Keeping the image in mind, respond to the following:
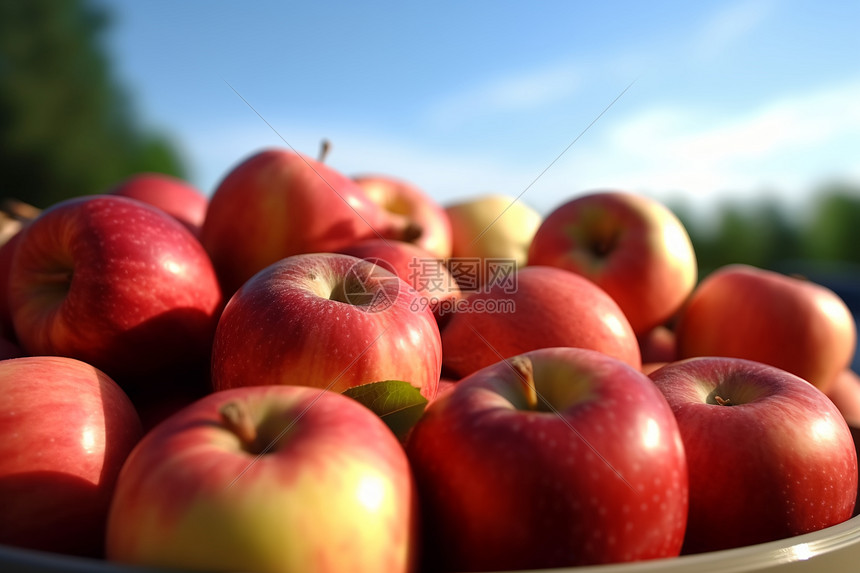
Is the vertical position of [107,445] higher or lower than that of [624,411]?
lower

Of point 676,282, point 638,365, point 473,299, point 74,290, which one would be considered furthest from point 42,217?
point 676,282

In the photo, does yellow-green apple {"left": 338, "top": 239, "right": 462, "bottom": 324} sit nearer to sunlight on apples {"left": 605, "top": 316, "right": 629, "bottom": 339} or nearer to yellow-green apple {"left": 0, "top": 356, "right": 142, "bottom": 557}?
sunlight on apples {"left": 605, "top": 316, "right": 629, "bottom": 339}

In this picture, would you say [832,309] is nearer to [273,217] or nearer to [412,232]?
[412,232]

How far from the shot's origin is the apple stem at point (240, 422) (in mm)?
421

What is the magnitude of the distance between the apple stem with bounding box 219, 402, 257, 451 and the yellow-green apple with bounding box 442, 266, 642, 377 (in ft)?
1.28

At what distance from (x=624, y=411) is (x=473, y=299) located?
0.40 metres

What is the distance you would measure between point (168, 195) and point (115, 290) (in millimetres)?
510

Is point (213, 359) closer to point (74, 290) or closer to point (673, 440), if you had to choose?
point (74, 290)

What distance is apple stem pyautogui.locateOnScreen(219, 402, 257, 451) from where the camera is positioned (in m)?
0.42

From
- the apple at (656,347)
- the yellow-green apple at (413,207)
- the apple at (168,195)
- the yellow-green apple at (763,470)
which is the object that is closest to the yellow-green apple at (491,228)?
the yellow-green apple at (413,207)

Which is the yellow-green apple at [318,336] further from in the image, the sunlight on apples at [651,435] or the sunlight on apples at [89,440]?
the sunlight on apples at [651,435]

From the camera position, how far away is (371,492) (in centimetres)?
41

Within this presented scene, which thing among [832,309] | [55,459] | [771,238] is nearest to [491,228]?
[832,309]

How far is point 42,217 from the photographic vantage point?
761 millimetres
